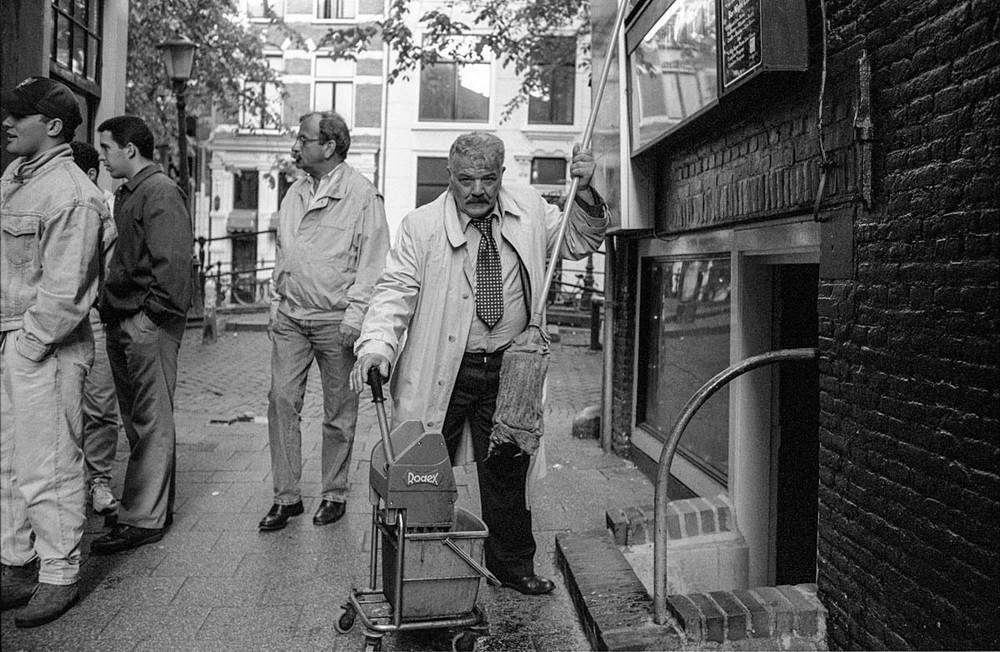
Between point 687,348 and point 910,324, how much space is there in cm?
319

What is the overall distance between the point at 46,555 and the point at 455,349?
191 cm

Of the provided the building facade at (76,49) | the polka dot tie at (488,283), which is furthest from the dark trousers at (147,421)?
the polka dot tie at (488,283)

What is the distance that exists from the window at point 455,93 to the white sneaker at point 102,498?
24.8 metres

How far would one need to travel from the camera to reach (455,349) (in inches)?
162

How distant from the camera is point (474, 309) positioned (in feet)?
13.7

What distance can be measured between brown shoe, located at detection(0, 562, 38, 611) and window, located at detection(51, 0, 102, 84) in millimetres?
4144

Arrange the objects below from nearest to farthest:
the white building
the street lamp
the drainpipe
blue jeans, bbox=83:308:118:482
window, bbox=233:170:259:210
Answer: blue jeans, bbox=83:308:118:482 < the drainpipe < the street lamp < the white building < window, bbox=233:170:259:210

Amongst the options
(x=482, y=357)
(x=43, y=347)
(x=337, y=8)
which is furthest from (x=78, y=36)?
(x=337, y=8)

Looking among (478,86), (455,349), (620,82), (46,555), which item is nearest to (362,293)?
(455,349)

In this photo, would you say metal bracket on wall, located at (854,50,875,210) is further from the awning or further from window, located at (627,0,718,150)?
the awning

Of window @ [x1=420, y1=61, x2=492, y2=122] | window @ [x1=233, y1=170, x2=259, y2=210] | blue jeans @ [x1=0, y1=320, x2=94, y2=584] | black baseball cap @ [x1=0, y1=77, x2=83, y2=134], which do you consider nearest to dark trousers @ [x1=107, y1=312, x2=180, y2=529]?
blue jeans @ [x1=0, y1=320, x2=94, y2=584]

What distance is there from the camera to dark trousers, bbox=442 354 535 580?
4.20m

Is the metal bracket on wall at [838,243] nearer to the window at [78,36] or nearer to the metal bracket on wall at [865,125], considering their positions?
the metal bracket on wall at [865,125]

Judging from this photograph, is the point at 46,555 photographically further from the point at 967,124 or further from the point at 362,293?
the point at 967,124
